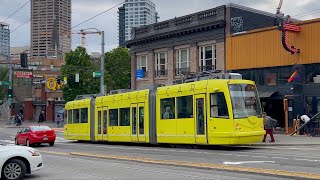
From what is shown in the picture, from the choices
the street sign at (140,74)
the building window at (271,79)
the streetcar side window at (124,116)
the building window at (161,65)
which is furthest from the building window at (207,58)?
the streetcar side window at (124,116)

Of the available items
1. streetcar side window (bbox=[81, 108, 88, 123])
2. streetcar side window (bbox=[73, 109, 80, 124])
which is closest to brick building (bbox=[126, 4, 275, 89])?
streetcar side window (bbox=[73, 109, 80, 124])

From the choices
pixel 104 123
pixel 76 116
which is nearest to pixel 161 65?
pixel 76 116

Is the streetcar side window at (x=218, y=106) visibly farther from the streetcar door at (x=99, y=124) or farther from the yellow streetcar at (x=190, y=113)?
the streetcar door at (x=99, y=124)

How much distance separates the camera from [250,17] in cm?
3922

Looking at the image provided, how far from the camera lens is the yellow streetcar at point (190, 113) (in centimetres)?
2162

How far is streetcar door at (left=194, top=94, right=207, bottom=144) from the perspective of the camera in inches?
883

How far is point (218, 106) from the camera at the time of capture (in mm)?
21875

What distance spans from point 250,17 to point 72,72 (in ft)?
120

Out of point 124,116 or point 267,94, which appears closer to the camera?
point 124,116

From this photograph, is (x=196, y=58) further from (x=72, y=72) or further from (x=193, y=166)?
(x=72, y=72)

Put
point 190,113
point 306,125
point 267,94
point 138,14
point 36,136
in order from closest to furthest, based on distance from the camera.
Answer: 1. point 190,113
2. point 306,125
3. point 36,136
4. point 267,94
5. point 138,14

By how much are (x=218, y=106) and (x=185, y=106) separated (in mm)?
2385

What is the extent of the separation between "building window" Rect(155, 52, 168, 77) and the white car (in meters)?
29.8

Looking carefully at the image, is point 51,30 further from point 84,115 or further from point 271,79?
point 271,79
